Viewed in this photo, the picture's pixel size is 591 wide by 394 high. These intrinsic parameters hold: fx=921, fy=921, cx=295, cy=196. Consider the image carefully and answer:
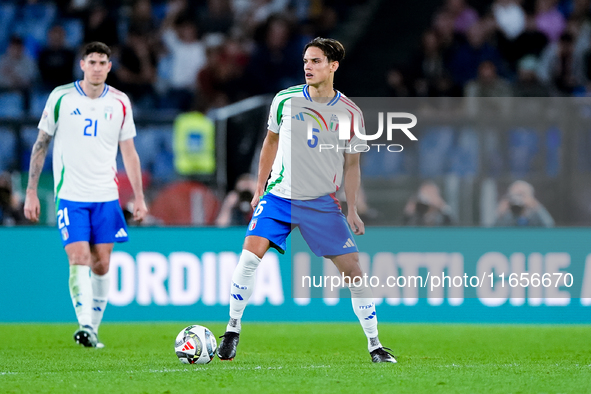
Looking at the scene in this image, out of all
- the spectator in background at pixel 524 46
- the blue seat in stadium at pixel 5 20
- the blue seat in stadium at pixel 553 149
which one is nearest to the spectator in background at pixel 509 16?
the spectator in background at pixel 524 46

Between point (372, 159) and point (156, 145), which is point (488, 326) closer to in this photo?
point (372, 159)

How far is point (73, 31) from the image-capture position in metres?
15.0

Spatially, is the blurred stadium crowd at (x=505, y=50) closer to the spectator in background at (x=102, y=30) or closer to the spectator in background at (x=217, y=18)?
the spectator in background at (x=217, y=18)

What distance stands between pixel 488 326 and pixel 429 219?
4.40ft

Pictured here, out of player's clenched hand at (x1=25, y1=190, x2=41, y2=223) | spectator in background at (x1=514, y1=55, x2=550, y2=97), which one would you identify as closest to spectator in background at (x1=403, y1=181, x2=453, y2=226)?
spectator in background at (x1=514, y1=55, x2=550, y2=97)

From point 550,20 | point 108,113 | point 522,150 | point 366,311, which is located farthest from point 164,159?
point 550,20

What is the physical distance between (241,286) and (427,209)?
14.1ft

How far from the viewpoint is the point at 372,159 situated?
10.1 meters

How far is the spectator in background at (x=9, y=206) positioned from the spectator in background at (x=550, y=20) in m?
8.44

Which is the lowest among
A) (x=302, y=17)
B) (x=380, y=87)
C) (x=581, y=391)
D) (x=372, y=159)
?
(x=581, y=391)

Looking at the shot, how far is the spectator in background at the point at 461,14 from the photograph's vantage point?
14809 mm

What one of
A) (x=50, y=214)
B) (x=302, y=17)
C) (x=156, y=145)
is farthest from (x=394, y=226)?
(x=302, y=17)

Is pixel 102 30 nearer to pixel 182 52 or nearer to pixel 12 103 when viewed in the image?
pixel 182 52

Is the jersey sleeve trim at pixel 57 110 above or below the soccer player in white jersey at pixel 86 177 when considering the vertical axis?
above
